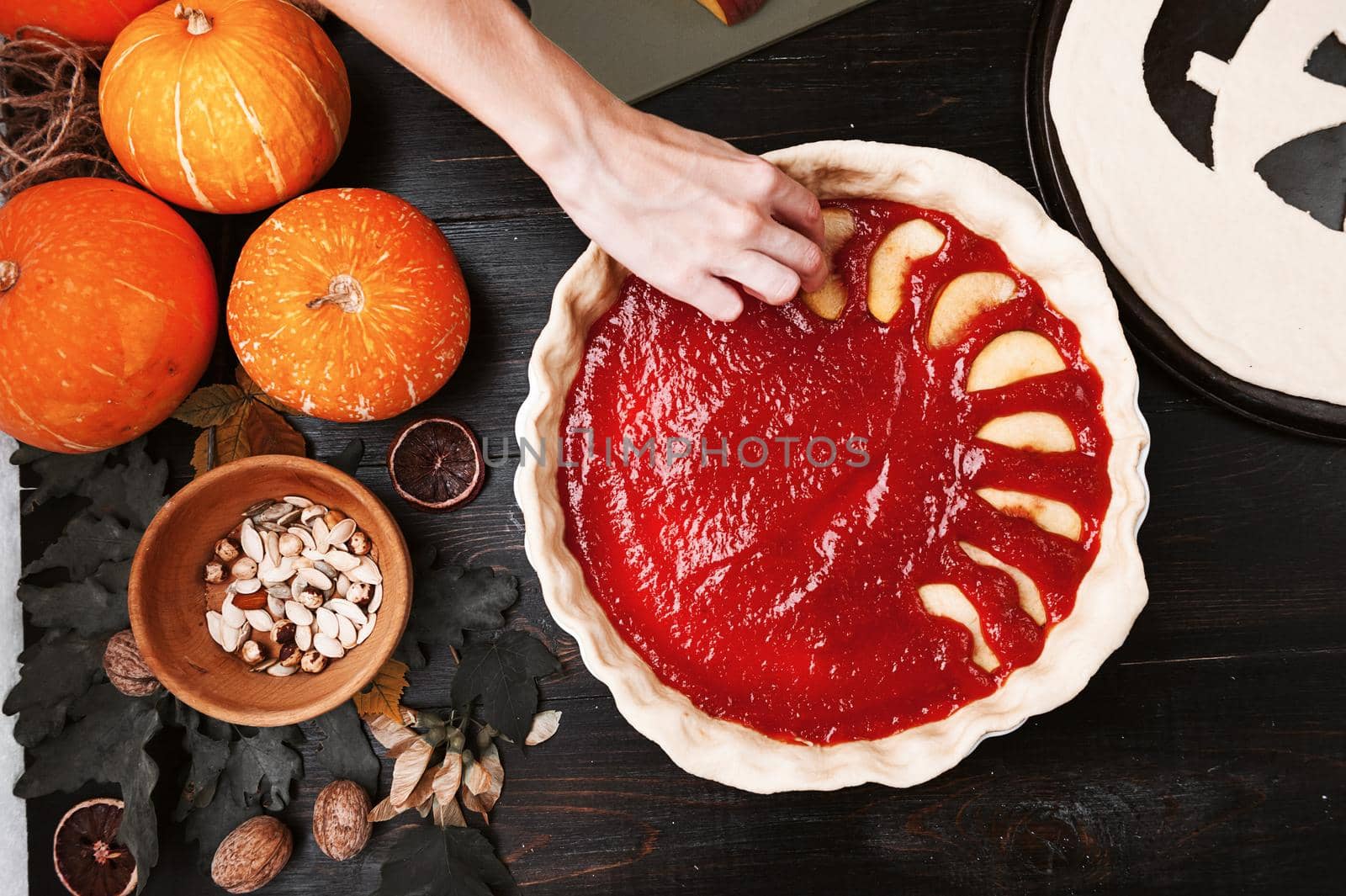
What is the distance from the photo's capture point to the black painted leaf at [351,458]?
6.43 ft

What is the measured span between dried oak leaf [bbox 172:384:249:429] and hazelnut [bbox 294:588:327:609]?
467 millimetres

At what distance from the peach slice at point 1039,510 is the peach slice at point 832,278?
0.48 meters

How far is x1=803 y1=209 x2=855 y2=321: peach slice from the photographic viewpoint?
1.70m

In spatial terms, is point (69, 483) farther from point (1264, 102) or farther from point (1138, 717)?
point (1264, 102)

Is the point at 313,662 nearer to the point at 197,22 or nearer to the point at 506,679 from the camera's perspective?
the point at 506,679

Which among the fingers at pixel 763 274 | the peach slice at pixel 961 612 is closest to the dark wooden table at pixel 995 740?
the peach slice at pixel 961 612

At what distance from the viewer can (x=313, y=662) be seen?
185 cm

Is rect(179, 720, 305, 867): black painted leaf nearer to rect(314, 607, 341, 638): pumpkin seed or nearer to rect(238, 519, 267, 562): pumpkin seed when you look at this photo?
rect(314, 607, 341, 638): pumpkin seed

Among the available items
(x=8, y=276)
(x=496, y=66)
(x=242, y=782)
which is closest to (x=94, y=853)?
(x=242, y=782)

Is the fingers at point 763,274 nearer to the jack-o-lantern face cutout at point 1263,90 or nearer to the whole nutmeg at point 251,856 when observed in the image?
the jack-o-lantern face cutout at point 1263,90

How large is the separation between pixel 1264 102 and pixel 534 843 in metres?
2.41

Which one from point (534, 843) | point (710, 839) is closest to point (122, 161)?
point (534, 843)

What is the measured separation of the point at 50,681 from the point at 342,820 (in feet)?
2.51

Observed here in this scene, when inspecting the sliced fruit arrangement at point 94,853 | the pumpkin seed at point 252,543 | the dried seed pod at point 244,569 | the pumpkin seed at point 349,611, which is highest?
the pumpkin seed at point 252,543
